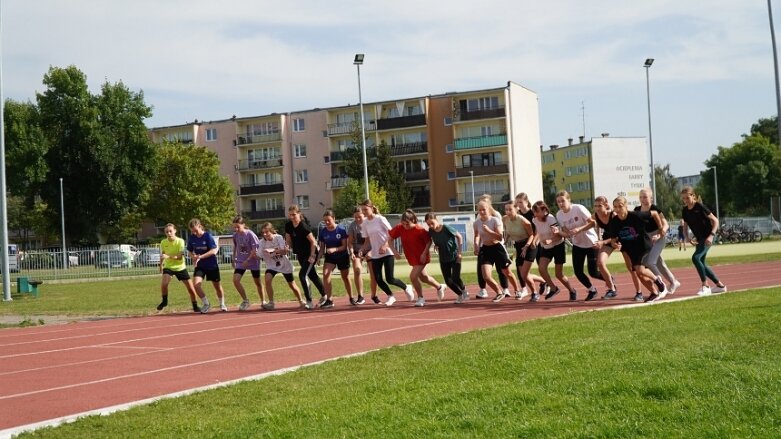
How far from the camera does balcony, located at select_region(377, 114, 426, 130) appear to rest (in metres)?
89.9

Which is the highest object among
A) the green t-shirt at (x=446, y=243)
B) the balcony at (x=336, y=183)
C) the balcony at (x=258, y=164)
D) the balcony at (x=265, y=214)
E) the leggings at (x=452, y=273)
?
the balcony at (x=258, y=164)

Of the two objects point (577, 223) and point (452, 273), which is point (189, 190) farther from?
point (577, 223)

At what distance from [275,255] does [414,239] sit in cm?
291

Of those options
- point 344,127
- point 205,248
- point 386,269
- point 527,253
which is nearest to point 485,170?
point 344,127

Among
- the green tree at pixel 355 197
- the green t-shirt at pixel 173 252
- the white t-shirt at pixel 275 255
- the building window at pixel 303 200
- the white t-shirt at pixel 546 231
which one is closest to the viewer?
the white t-shirt at pixel 546 231

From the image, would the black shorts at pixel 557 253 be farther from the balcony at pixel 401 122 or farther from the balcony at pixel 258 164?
the balcony at pixel 258 164

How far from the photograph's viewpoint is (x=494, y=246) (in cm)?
1738

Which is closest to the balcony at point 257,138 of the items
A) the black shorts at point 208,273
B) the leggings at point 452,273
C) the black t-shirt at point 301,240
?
the black shorts at point 208,273

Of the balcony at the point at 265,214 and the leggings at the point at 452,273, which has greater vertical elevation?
the balcony at the point at 265,214

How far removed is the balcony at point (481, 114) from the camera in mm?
86625

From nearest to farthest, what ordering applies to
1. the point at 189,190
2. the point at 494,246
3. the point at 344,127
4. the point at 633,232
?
the point at 633,232 < the point at 494,246 < the point at 189,190 < the point at 344,127

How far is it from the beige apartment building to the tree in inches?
852

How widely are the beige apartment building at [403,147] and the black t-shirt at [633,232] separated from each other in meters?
67.8

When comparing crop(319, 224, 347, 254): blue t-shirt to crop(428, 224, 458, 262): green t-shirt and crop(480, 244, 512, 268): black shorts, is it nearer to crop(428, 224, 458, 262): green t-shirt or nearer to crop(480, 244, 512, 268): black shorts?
crop(428, 224, 458, 262): green t-shirt
